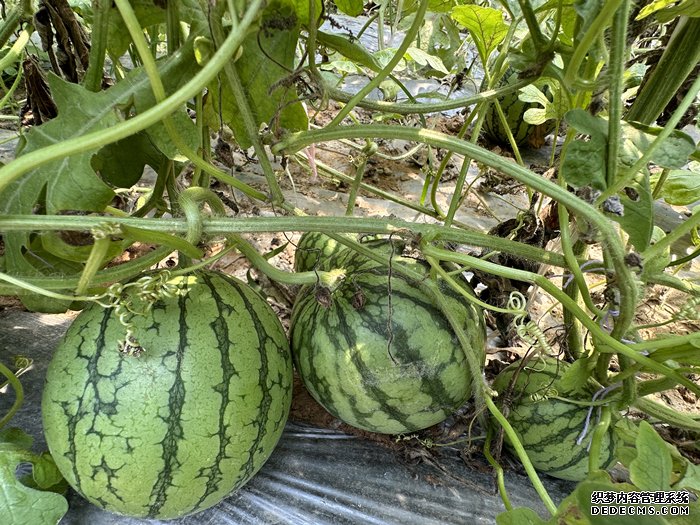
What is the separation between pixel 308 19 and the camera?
938mm

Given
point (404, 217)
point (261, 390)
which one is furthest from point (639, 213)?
point (404, 217)

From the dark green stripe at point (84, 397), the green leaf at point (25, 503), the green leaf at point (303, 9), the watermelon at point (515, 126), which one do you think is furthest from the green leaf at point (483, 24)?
the watermelon at point (515, 126)

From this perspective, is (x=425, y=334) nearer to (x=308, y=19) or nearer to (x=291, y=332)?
(x=291, y=332)

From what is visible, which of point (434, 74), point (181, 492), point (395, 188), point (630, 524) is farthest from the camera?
point (395, 188)

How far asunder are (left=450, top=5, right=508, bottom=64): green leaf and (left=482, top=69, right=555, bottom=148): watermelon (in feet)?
5.95

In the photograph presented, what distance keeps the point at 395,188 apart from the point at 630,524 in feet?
7.01

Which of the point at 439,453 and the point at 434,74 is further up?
the point at 434,74

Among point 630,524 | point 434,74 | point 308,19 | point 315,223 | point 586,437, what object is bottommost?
point 586,437

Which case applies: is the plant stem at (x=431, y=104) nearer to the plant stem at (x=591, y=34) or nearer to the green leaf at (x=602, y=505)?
the plant stem at (x=591, y=34)

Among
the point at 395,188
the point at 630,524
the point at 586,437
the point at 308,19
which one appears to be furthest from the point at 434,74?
the point at 630,524

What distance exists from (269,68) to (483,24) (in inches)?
22.4

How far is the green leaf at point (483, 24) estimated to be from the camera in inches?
46.1

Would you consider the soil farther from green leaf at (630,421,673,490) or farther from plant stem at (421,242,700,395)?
green leaf at (630,421,673,490)

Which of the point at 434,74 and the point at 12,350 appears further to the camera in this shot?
the point at 434,74
